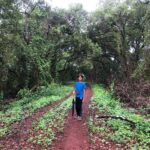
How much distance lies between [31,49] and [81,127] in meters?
13.1

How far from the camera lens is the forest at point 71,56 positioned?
605 inches

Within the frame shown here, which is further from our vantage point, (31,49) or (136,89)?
(31,49)

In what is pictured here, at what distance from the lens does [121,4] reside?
111ft

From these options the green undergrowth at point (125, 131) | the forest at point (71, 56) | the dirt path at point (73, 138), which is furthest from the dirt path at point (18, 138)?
the green undergrowth at point (125, 131)

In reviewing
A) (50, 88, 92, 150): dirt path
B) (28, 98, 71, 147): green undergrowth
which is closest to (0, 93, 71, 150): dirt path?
(28, 98, 71, 147): green undergrowth

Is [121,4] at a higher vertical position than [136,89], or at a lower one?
higher

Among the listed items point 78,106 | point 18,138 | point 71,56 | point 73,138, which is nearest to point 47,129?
point 18,138

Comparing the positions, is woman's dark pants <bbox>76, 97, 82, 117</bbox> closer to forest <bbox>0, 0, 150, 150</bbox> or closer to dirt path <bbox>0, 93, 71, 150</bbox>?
forest <bbox>0, 0, 150, 150</bbox>

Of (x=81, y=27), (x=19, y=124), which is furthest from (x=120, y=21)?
(x=19, y=124)

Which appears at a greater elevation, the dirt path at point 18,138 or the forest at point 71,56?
the forest at point 71,56

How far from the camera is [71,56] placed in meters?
40.5

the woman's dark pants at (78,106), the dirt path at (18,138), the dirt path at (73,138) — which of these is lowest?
the dirt path at (18,138)

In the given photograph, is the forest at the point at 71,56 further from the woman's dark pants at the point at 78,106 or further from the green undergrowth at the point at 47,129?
the woman's dark pants at the point at 78,106

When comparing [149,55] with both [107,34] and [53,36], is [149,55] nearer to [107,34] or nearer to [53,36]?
[53,36]
